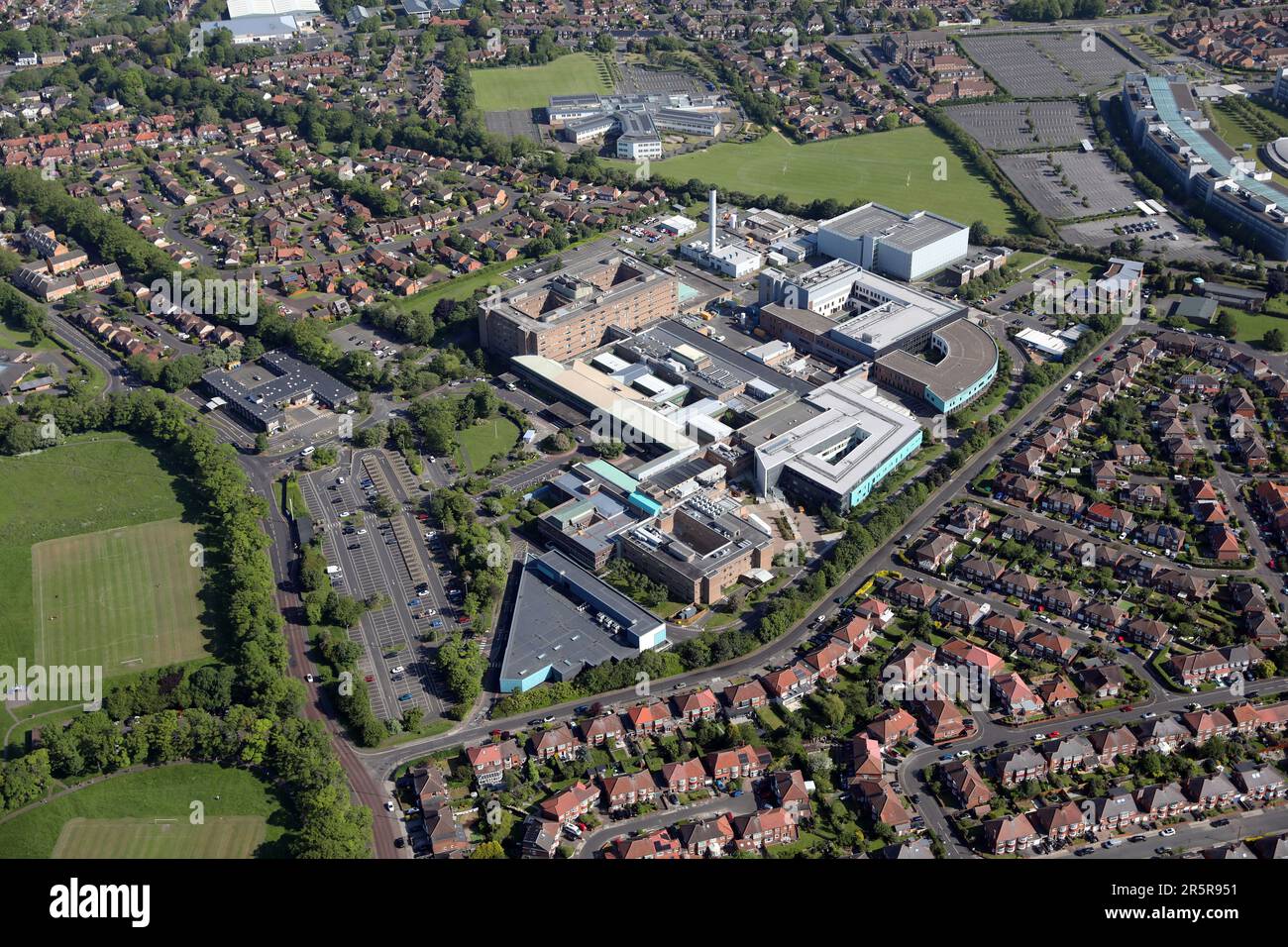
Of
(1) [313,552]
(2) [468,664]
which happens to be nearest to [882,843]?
(2) [468,664]

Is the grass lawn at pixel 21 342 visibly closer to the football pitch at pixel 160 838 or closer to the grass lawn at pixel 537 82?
the football pitch at pixel 160 838

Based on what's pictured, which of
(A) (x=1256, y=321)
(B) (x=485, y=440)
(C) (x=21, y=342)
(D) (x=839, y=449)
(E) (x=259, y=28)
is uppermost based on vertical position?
(E) (x=259, y=28)

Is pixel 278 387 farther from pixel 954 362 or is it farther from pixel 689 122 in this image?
pixel 689 122

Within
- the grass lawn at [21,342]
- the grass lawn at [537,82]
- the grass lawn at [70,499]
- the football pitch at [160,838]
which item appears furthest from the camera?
the grass lawn at [537,82]

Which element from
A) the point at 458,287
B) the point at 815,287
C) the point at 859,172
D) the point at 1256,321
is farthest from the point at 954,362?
the point at 458,287

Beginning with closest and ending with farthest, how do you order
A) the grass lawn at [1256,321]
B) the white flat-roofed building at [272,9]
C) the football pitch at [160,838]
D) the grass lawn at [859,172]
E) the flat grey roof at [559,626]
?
1. the football pitch at [160,838]
2. the flat grey roof at [559,626]
3. the grass lawn at [1256,321]
4. the grass lawn at [859,172]
5. the white flat-roofed building at [272,9]

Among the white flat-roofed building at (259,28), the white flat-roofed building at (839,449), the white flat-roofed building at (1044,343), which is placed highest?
the white flat-roofed building at (259,28)

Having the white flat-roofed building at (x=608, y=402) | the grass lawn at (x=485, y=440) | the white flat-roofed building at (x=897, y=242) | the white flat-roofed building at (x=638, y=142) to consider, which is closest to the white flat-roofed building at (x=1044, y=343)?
the white flat-roofed building at (x=897, y=242)
